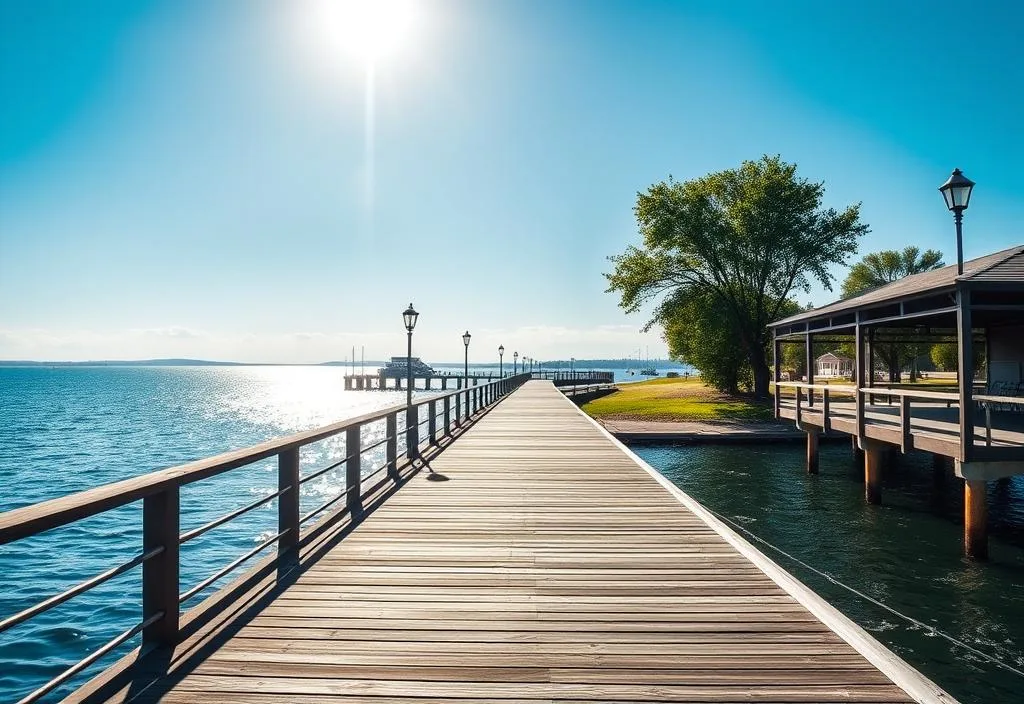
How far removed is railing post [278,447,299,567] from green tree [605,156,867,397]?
24.2m

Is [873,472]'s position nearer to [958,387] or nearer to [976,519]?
[976,519]

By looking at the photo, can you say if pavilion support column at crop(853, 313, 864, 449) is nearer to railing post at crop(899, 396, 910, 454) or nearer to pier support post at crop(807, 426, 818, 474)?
railing post at crop(899, 396, 910, 454)

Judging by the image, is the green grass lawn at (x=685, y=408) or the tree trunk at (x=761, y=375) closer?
the green grass lawn at (x=685, y=408)

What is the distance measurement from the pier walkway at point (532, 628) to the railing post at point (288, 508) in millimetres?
257

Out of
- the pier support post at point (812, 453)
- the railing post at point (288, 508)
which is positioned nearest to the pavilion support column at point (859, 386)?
the pier support post at point (812, 453)

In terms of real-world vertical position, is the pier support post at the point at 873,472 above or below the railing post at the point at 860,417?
below

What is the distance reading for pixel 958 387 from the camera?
837cm

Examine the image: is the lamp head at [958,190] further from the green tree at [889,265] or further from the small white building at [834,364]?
the small white building at [834,364]

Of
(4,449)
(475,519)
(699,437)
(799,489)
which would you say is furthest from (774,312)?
(4,449)

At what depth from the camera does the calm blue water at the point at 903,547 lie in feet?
19.1

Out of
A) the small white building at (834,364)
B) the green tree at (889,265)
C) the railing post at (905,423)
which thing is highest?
the green tree at (889,265)

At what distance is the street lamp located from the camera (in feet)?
29.2

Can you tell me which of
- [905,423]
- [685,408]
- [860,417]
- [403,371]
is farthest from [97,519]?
[403,371]

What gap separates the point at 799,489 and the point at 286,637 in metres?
12.9
